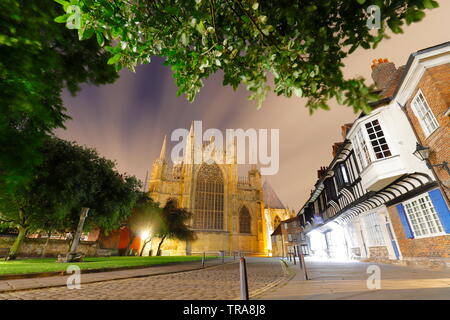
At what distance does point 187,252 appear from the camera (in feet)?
121

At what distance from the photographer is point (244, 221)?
45094 millimetres

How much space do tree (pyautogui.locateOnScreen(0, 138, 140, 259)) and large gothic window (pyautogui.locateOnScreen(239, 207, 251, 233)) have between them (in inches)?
1174

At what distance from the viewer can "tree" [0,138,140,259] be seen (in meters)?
13.9

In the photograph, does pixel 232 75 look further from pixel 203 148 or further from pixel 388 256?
pixel 203 148

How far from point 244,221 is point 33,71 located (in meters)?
44.6

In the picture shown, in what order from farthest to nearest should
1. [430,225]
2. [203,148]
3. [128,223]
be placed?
[203,148], [128,223], [430,225]

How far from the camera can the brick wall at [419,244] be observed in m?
8.42

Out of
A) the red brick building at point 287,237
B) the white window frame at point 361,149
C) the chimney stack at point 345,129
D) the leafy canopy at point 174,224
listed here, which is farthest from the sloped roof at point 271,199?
the white window frame at point 361,149

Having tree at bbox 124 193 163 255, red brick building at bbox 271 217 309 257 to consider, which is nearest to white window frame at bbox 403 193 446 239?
tree at bbox 124 193 163 255

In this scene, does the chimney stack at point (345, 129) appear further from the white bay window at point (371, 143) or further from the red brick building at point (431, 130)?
the red brick building at point (431, 130)

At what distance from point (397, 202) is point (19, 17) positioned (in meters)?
16.1

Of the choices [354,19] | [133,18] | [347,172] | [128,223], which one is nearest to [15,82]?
[133,18]

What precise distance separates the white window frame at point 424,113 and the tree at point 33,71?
12584mm

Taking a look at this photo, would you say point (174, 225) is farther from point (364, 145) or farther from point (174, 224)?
point (364, 145)
